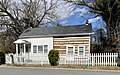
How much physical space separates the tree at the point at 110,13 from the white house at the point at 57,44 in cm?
286

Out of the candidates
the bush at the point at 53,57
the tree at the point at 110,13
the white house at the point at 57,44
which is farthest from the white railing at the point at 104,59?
the tree at the point at 110,13

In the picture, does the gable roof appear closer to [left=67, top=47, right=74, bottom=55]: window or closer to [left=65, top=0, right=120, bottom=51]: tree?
[left=67, top=47, right=74, bottom=55]: window

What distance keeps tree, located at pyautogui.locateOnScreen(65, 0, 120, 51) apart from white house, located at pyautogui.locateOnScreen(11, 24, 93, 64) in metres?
2.86

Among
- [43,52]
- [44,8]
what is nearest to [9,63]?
[43,52]

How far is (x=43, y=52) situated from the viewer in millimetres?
30828

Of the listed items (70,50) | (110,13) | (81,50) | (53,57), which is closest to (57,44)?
(70,50)

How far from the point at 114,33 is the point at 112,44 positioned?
142 centimetres

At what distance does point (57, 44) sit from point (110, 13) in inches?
301

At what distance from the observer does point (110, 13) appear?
31.3m

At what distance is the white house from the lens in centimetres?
2823

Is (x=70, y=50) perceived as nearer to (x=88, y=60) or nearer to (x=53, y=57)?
(x=53, y=57)

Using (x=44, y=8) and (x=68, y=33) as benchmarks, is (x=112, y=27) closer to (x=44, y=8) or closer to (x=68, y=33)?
(x=68, y=33)

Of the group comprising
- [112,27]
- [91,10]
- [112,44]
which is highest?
[91,10]

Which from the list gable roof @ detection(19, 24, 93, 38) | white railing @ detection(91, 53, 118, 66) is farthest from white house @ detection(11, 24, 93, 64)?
white railing @ detection(91, 53, 118, 66)
